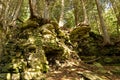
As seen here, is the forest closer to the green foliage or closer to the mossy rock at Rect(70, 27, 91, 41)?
the mossy rock at Rect(70, 27, 91, 41)

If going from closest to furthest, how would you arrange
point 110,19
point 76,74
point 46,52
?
point 76,74, point 46,52, point 110,19

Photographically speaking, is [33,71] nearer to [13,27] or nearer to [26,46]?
[26,46]

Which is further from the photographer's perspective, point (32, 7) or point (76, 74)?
point (32, 7)

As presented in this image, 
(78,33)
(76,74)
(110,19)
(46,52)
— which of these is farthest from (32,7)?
(110,19)

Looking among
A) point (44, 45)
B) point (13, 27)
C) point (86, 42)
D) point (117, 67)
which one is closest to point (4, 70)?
point (44, 45)

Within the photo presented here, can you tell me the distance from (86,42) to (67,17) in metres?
15.9

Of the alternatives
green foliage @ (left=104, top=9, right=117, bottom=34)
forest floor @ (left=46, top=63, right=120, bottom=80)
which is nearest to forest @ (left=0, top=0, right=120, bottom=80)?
forest floor @ (left=46, top=63, right=120, bottom=80)

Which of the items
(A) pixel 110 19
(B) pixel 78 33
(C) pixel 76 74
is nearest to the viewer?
(C) pixel 76 74

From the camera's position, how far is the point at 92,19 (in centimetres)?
3362

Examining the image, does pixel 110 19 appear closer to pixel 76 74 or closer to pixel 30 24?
pixel 30 24

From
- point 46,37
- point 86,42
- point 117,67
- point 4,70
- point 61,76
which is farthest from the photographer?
point 86,42

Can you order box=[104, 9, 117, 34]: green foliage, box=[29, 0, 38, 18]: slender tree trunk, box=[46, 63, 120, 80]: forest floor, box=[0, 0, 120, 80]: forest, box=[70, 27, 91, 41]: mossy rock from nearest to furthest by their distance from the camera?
box=[0, 0, 120, 80]: forest < box=[46, 63, 120, 80]: forest floor < box=[29, 0, 38, 18]: slender tree trunk < box=[70, 27, 91, 41]: mossy rock < box=[104, 9, 117, 34]: green foliage

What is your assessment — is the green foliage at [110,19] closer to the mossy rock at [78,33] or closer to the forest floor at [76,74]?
the mossy rock at [78,33]

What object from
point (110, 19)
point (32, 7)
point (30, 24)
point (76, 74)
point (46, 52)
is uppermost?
point (32, 7)
